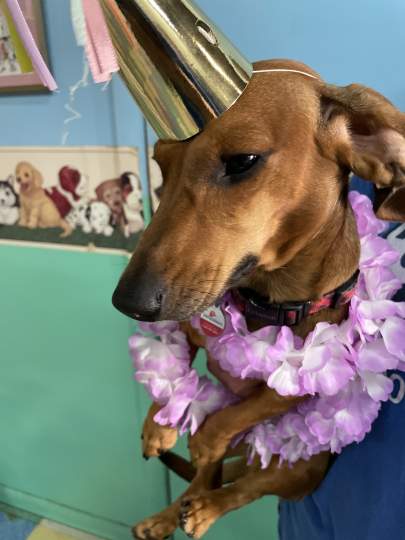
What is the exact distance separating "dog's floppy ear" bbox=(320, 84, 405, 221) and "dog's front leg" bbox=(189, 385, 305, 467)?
426mm

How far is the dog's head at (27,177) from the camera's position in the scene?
1.59 meters

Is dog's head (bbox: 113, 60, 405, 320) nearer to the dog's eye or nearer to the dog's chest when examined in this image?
the dog's eye

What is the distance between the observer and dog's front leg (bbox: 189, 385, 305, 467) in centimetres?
98

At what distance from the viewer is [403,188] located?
2.80ft

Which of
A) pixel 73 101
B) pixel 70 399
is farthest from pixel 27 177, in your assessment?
pixel 70 399

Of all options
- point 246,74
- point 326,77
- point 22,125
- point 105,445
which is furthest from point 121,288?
point 105,445

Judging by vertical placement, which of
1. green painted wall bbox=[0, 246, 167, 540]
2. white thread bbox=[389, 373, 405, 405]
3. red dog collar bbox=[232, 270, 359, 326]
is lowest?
green painted wall bbox=[0, 246, 167, 540]

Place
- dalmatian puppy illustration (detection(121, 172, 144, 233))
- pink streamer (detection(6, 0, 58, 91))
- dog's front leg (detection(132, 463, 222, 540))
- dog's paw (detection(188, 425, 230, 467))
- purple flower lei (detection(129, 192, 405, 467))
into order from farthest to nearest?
dalmatian puppy illustration (detection(121, 172, 144, 233))
dog's front leg (detection(132, 463, 222, 540))
dog's paw (detection(188, 425, 230, 467))
purple flower lei (detection(129, 192, 405, 467))
pink streamer (detection(6, 0, 58, 91))

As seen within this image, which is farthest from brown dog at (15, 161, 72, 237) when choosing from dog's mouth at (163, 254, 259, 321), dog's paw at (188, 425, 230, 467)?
dog's mouth at (163, 254, 259, 321)

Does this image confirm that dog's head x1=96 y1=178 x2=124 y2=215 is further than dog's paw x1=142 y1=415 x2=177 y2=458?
Yes

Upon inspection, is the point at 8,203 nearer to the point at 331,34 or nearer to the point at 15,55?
the point at 15,55

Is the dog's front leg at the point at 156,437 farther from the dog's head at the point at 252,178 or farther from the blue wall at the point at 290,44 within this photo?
the blue wall at the point at 290,44

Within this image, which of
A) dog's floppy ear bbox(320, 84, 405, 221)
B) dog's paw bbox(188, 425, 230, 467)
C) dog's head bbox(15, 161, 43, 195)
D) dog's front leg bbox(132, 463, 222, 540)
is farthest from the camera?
dog's head bbox(15, 161, 43, 195)

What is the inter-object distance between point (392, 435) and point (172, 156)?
0.59 metres
